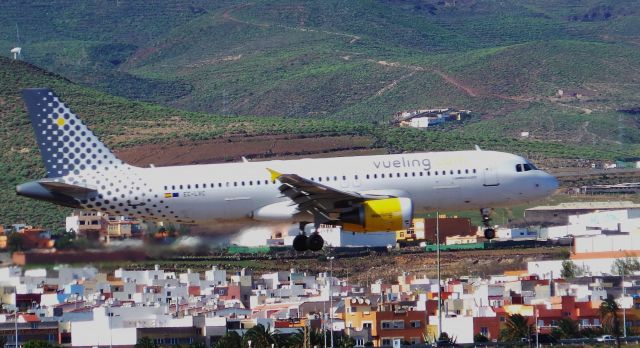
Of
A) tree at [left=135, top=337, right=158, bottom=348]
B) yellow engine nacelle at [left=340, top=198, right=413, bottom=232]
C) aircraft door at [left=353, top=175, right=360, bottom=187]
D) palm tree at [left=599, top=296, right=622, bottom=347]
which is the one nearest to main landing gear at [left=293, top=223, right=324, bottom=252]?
yellow engine nacelle at [left=340, top=198, right=413, bottom=232]

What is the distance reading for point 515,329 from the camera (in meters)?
112

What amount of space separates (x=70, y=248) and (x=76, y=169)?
389cm

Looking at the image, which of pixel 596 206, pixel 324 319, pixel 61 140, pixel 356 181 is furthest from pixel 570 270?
pixel 61 140

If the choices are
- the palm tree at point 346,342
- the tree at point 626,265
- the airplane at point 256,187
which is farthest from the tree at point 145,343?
the tree at point 626,265

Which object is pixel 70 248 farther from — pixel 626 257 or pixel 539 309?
pixel 626 257

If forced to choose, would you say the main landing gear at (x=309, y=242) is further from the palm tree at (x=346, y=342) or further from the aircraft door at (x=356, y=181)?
the palm tree at (x=346, y=342)

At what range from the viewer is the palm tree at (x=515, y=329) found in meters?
112

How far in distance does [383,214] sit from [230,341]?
38.0 meters

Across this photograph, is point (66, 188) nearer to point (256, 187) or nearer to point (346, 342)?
point (256, 187)

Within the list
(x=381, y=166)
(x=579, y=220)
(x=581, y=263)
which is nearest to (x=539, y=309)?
(x=581, y=263)

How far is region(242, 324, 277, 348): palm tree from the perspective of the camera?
340ft

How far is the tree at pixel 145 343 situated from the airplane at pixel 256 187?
109 ft

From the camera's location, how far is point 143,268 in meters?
142

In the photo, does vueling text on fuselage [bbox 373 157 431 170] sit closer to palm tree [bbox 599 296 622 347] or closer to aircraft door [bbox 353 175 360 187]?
aircraft door [bbox 353 175 360 187]
